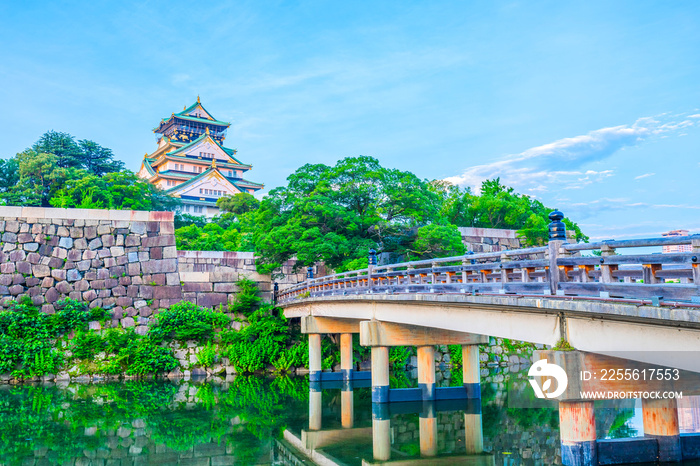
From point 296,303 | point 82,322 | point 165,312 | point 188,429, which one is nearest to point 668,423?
point 188,429

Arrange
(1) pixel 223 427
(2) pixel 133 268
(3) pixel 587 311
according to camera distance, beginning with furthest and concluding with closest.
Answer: (2) pixel 133 268 < (1) pixel 223 427 < (3) pixel 587 311

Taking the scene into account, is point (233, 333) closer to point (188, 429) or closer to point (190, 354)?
point (190, 354)

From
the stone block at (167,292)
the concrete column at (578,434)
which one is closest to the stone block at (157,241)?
the stone block at (167,292)

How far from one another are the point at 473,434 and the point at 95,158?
136 feet

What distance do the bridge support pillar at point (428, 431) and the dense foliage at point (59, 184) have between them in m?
26.7

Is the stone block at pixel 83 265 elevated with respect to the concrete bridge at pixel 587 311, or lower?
elevated

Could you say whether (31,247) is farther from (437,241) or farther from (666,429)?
(666,429)

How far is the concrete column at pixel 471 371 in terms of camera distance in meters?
16.0

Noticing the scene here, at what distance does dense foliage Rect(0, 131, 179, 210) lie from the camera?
3569 centimetres

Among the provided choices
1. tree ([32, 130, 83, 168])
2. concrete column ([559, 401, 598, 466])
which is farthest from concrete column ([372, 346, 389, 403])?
tree ([32, 130, 83, 168])

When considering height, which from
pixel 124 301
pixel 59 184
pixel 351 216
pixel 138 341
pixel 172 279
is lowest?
pixel 138 341

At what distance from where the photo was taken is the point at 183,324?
913 inches

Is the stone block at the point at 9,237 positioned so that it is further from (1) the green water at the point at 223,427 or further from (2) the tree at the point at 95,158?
(2) the tree at the point at 95,158

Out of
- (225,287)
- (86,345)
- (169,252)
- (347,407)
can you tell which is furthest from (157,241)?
(347,407)
